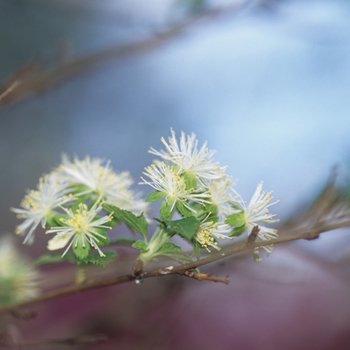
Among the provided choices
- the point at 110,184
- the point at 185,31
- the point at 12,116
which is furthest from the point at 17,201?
the point at 110,184

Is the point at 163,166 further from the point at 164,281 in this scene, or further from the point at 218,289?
the point at 218,289

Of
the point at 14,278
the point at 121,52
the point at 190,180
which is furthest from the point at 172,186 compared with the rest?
the point at 121,52

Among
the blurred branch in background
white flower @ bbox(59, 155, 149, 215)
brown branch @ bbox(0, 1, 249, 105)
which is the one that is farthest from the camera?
brown branch @ bbox(0, 1, 249, 105)

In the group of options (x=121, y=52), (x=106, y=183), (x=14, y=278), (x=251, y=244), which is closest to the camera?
(x=251, y=244)

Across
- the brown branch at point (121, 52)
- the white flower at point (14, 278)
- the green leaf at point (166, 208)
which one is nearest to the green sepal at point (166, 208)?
the green leaf at point (166, 208)

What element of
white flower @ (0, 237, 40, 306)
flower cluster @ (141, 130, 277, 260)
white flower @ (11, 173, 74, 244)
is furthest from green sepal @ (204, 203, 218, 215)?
white flower @ (0, 237, 40, 306)

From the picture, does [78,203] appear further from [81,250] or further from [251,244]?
[251,244]

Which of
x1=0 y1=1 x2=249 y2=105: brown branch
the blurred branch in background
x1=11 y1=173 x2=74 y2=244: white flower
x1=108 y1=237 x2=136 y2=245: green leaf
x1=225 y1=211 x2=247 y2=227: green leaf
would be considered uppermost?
Answer: x1=0 y1=1 x2=249 y2=105: brown branch

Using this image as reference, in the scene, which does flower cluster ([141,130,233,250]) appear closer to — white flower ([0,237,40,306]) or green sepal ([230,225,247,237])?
green sepal ([230,225,247,237])

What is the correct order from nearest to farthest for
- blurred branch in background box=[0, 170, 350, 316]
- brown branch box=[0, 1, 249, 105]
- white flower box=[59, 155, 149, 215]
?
blurred branch in background box=[0, 170, 350, 316], white flower box=[59, 155, 149, 215], brown branch box=[0, 1, 249, 105]
